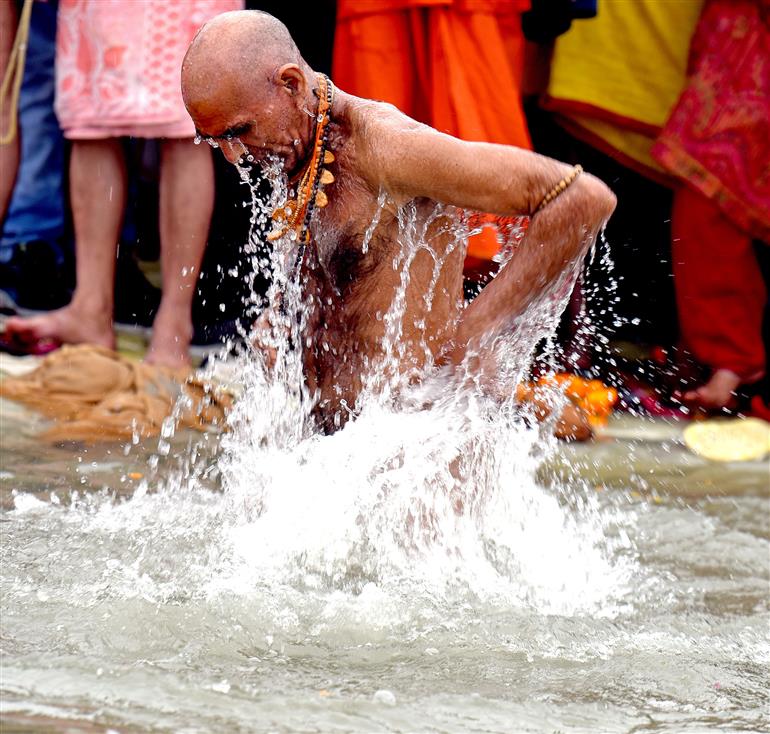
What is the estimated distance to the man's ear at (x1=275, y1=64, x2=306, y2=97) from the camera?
2635mm

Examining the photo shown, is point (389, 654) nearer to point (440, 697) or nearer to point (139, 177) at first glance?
point (440, 697)

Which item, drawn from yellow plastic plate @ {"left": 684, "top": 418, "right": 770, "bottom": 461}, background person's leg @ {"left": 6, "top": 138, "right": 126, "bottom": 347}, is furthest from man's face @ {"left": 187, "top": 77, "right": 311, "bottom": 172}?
yellow plastic plate @ {"left": 684, "top": 418, "right": 770, "bottom": 461}

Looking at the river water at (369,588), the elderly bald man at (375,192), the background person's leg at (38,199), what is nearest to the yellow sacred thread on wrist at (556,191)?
the elderly bald man at (375,192)

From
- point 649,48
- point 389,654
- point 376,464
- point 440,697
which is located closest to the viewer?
point 440,697

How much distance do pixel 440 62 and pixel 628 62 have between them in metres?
0.90

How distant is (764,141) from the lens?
477 cm

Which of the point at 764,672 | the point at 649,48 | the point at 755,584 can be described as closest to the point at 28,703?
the point at 764,672

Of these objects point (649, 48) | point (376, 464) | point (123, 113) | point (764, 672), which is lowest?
point (764, 672)

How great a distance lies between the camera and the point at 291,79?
266 centimetres

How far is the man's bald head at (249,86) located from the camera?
8.54 feet

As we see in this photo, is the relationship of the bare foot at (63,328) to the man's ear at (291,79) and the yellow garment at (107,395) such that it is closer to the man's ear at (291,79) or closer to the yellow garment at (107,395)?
the yellow garment at (107,395)

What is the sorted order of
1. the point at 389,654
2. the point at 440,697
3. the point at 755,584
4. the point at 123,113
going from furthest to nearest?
1. the point at 123,113
2. the point at 755,584
3. the point at 389,654
4. the point at 440,697

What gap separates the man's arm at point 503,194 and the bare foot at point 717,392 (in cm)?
229

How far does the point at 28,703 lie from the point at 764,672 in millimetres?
1484
